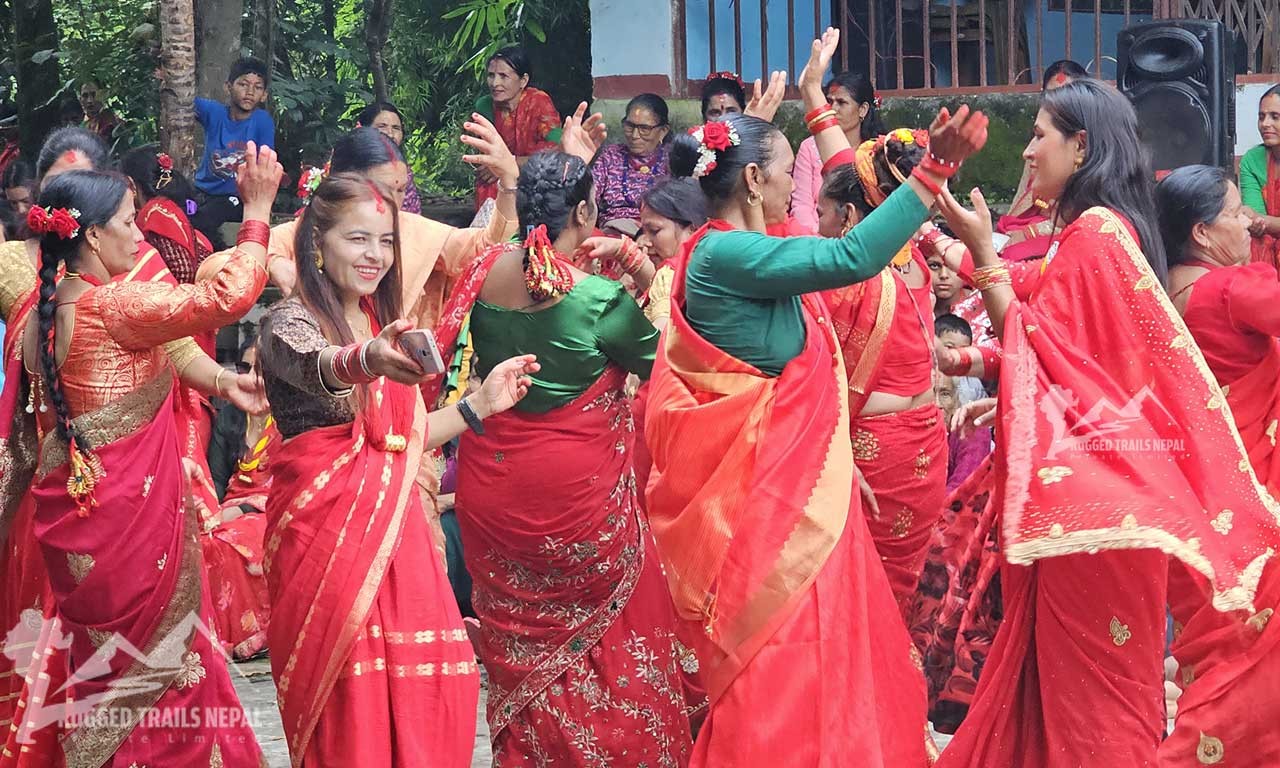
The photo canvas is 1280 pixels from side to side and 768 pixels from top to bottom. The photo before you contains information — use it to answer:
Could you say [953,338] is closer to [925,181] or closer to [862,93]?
[862,93]

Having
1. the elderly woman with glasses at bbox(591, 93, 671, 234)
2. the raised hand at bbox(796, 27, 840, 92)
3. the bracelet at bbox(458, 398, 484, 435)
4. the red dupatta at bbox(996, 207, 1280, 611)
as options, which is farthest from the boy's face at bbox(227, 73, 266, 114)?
the red dupatta at bbox(996, 207, 1280, 611)

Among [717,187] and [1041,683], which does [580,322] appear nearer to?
[717,187]

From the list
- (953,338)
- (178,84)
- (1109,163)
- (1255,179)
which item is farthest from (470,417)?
(178,84)

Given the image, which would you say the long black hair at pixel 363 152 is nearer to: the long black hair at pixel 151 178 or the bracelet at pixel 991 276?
the long black hair at pixel 151 178

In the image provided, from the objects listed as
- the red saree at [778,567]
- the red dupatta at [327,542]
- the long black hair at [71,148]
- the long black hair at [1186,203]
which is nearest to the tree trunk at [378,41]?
the long black hair at [71,148]

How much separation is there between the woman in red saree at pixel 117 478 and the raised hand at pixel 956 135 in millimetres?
1965

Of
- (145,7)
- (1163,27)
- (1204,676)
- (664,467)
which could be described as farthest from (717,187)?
(145,7)

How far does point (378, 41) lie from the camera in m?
13.9

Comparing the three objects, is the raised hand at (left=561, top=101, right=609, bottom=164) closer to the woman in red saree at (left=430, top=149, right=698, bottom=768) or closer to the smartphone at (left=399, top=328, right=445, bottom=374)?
the woman in red saree at (left=430, top=149, right=698, bottom=768)

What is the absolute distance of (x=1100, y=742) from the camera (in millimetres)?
4234

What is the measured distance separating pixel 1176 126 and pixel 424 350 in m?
5.15

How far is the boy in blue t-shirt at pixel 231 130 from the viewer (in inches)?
407

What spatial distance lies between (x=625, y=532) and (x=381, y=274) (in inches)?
50.1

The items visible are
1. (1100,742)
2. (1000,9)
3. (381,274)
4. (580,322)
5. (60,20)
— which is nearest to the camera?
(1100,742)
